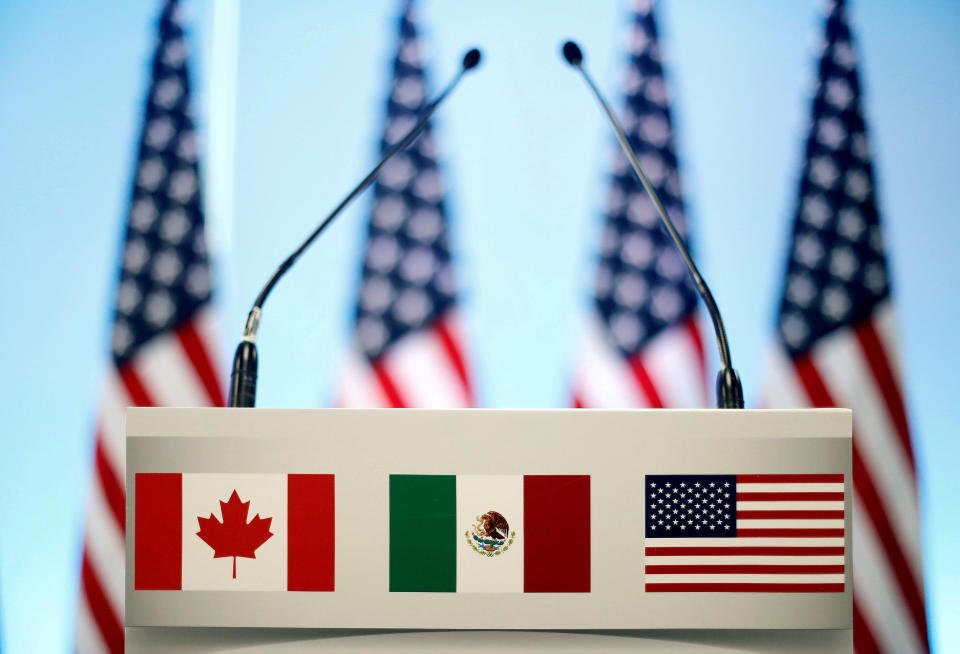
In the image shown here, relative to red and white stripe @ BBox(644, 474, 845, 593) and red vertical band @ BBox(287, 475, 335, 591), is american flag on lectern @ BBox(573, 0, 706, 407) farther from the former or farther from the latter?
red vertical band @ BBox(287, 475, 335, 591)

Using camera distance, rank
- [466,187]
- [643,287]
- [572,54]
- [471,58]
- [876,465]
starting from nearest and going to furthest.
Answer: [572,54] → [471,58] → [876,465] → [643,287] → [466,187]

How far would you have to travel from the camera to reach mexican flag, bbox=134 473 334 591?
72 centimetres

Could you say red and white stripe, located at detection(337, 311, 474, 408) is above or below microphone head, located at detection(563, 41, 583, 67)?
below

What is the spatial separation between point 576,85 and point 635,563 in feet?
6.22

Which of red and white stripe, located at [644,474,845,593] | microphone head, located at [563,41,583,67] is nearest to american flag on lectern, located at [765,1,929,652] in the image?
microphone head, located at [563,41,583,67]

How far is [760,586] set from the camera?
722 millimetres

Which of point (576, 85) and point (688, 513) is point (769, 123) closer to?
point (576, 85)

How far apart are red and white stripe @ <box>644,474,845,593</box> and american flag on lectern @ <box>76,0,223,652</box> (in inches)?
66.3

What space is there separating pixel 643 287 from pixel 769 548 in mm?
1407

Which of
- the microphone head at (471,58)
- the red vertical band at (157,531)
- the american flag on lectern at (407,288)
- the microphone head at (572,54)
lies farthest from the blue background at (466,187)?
the red vertical band at (157,531)

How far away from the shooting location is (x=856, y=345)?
2.00 meters

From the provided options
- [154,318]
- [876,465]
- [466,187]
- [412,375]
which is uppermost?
[466,187]

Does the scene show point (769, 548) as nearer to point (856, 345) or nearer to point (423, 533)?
point (423, 533)

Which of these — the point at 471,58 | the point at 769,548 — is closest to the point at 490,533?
the point at 769,548
